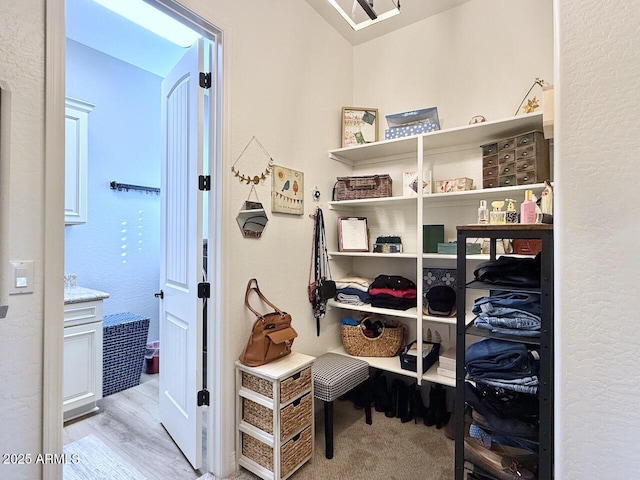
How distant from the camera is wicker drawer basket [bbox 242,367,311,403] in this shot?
1724 millimetres

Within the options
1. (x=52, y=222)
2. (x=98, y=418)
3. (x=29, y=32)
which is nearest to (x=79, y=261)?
(x=98, y=418)

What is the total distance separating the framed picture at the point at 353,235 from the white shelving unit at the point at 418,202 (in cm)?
9

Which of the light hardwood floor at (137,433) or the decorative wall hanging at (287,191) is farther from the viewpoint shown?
the decorative wall hanging at (287,191)

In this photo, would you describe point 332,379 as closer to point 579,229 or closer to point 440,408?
point 440,408

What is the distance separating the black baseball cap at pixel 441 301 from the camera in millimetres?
2221

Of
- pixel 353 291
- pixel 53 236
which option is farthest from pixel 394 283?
pixel 53 236

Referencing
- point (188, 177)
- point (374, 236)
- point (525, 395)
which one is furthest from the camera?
point (374, 236)

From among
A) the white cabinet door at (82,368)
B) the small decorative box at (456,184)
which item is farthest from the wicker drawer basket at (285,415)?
the small decorative box at (456,184)

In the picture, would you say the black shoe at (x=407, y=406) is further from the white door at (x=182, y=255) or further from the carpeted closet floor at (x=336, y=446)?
the white door at (x=182, y=255)

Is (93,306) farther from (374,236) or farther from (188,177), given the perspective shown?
(374,236)

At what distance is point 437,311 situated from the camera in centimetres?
224

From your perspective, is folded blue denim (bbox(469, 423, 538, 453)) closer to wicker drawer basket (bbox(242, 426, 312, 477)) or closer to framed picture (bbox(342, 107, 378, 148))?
wicker drawer basket (bbox(242, 426, 312, 477))

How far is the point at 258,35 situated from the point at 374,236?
175 cm

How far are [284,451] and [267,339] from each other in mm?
586
